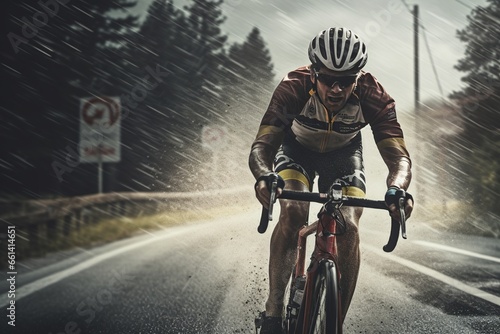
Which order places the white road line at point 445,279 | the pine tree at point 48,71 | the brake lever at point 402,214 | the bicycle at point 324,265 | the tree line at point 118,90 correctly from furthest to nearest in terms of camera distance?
the tree line at point 118,90 → the pine tree at point 48,71 → the white road line at point 445,279 → the bicycle at point 324,265 → the brake lever at point 402,214

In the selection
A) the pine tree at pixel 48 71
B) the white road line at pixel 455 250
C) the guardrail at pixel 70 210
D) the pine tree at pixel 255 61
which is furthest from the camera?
the pine tree at pixel 255 61

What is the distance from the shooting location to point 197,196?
20.1 m

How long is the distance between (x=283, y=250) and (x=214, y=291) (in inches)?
86.2

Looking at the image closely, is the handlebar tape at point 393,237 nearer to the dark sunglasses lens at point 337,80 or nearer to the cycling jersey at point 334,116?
the cycling jersey at point 334,116

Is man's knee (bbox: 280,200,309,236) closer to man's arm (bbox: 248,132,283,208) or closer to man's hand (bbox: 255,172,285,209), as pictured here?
man's arm (bbox: 248,132,283,208)

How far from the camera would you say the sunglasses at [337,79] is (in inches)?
137

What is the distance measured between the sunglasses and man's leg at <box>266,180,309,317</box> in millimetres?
784

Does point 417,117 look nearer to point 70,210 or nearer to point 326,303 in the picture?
point 70,210

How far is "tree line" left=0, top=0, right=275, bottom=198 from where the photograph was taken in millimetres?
17438

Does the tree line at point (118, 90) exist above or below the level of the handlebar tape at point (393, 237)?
below

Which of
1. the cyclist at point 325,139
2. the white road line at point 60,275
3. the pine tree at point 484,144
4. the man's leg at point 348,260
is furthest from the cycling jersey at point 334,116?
the pine tree at point 484,144

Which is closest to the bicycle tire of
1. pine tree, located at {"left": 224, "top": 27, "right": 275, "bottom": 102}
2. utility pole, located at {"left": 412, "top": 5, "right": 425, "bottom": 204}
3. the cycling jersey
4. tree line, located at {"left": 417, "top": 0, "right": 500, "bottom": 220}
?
the cycling jersey

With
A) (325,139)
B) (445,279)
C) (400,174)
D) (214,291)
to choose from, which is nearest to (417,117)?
(445,279)

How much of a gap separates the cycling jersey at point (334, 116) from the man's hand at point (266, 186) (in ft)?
2.44
